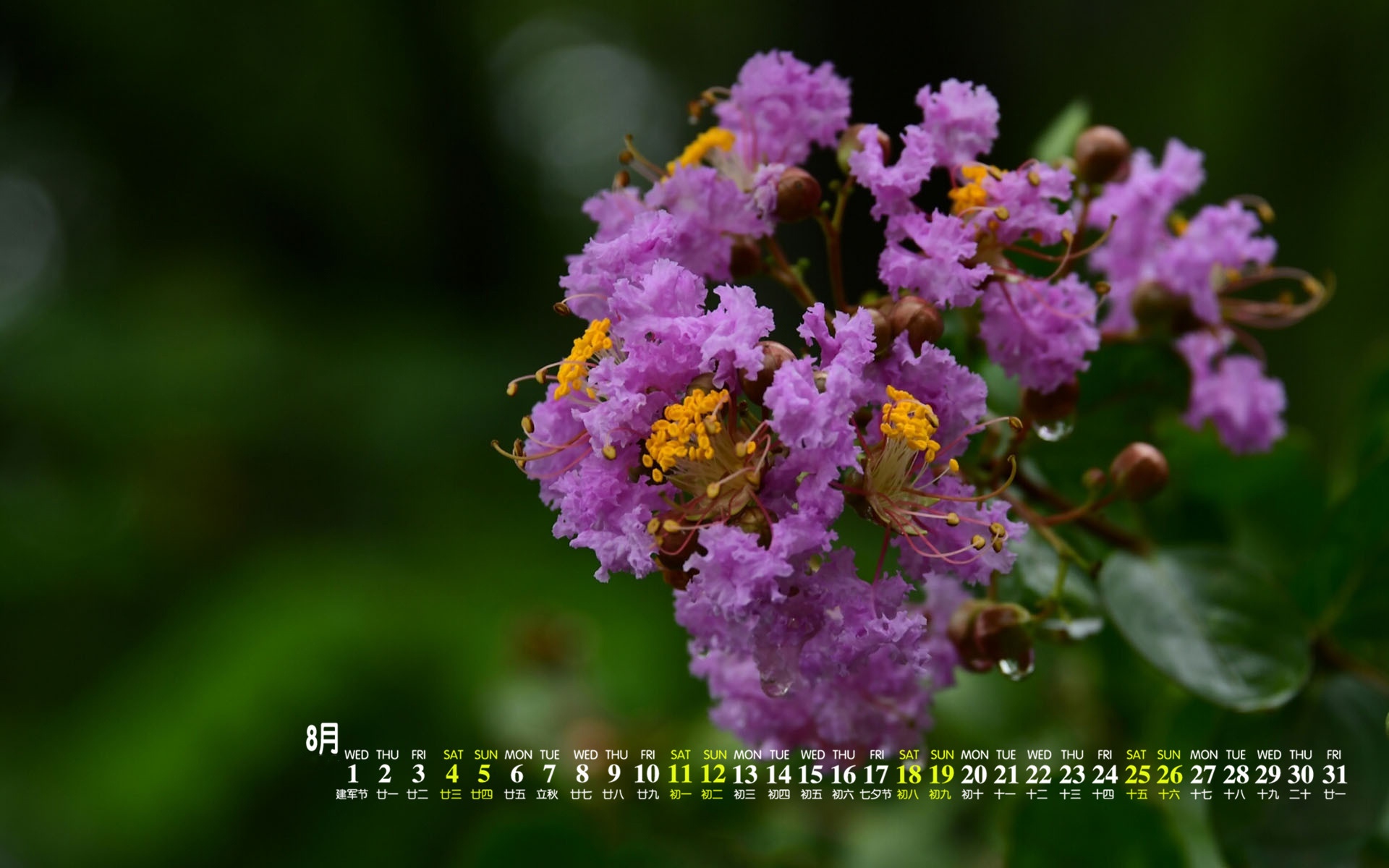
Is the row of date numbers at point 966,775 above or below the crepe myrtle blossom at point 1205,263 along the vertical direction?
below

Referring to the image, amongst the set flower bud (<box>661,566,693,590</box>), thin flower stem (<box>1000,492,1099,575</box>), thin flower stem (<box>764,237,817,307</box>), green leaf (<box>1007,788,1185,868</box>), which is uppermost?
thin flower stem (<box>764,237,817,307</box>)

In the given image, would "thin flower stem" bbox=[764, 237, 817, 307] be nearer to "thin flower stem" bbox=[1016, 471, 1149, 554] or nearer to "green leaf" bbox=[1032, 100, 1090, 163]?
"thin flower stem" bbox=[1016, 471, 1149, 554]

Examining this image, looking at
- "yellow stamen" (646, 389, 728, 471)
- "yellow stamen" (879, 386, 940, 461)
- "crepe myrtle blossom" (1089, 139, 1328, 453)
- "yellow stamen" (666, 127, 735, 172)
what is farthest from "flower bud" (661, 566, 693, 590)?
"crepe myrtle blossom" (1089, 139, 1328, 453)

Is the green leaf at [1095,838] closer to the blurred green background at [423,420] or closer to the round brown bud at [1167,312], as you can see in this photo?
the blurred green background at [423,420]

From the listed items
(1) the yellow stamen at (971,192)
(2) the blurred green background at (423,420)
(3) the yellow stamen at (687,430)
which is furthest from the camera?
(2) the blurred green background at (423,420)

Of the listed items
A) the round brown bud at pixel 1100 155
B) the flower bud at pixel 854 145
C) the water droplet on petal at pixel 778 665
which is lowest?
the water droplet on petal at pixel 778 665

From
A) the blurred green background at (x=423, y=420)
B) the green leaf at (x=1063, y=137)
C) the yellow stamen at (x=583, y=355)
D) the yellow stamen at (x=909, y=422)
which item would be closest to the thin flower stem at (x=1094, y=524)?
the blurred green background at (x=423, y=420)

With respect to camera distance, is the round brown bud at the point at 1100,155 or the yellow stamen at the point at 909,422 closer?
the yellow stamen at the point at 909,422
